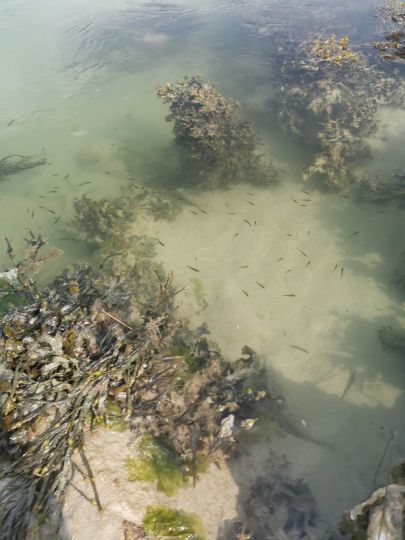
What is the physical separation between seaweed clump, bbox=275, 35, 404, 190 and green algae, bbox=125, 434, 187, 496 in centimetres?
549

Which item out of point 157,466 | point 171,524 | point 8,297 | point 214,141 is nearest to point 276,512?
point 171,524

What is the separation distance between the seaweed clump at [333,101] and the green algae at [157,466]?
5.49 m

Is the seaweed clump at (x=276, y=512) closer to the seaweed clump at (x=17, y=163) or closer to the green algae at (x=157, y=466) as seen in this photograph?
the green algae at (x=157, y=466)

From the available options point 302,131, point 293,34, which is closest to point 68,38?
point 293,34

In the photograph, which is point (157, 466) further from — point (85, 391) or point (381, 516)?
point (381, 516)

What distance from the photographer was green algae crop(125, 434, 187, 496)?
2.96 m

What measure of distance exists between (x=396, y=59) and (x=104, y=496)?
11.0 metres

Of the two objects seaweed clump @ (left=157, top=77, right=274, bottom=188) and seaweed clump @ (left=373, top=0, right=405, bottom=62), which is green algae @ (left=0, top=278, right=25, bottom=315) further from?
seaweed clump @ (left=373, top=0, right=405, bottom=62)

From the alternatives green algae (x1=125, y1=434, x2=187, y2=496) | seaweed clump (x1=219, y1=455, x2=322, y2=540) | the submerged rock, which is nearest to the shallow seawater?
seaweed clump (x1=219, y1=455, x2=322, y2=540)

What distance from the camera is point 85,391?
3232 millimetres

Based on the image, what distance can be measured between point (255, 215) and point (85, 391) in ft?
14.6

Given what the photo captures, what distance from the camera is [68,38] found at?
40.7ft

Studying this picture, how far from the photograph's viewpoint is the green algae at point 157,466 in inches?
117

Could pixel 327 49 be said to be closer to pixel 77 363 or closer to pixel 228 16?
pixel 228 16
